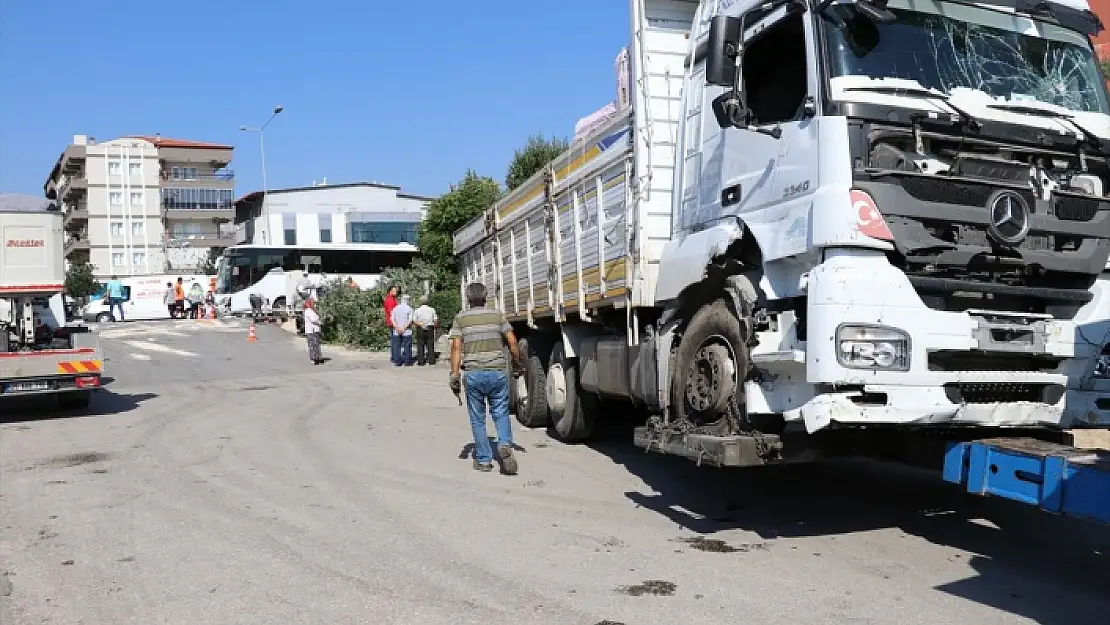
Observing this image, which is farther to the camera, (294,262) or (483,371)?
(294,262)

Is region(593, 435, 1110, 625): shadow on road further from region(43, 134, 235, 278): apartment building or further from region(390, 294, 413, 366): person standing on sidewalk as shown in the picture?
region(43, 134, 235, 278): apartment building

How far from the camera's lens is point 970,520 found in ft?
21.9

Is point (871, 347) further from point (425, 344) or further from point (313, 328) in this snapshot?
point (313, 328)

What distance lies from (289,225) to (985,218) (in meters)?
63.8

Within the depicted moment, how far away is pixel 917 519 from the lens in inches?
264

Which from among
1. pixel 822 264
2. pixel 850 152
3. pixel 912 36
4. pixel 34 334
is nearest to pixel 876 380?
pixel 822 264

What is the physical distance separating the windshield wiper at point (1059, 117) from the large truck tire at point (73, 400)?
1277 cm

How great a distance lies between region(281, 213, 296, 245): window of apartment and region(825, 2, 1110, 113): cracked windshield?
62682 millimetres

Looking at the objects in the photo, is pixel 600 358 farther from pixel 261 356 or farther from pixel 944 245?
pixel 261 356

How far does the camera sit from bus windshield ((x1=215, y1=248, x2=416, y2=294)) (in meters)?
37.9

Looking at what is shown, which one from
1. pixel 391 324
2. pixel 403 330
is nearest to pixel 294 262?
pixel 391 324

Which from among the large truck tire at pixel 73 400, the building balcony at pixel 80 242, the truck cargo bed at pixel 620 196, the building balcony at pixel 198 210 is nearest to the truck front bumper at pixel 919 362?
the truck cargo bed at pixel 620 196

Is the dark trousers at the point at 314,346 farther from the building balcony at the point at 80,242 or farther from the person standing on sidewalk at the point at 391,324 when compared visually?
the building balcony at the point at 80,242

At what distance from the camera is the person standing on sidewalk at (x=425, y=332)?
19.7m
